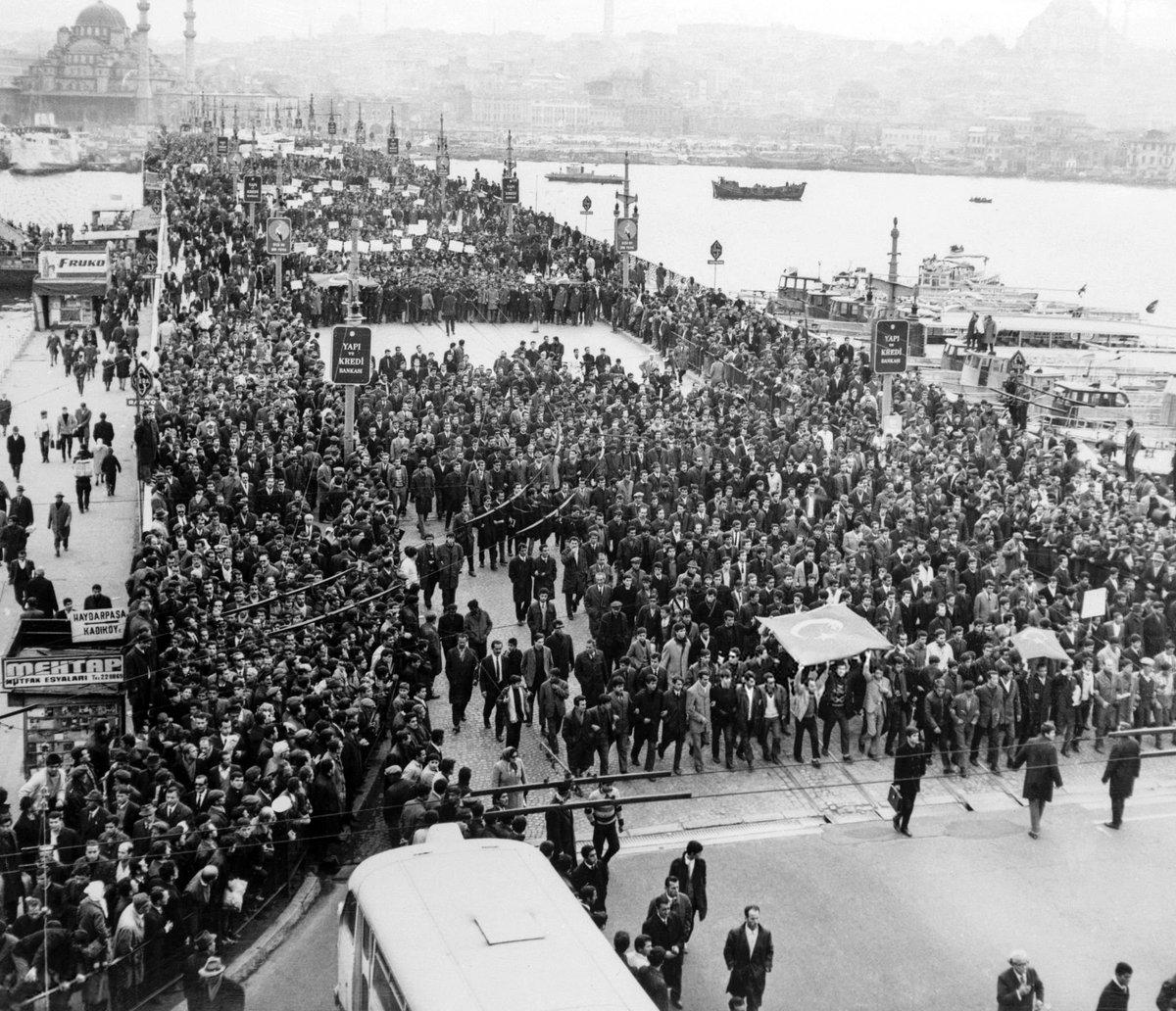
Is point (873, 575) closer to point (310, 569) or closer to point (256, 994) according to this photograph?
point (310, 569)

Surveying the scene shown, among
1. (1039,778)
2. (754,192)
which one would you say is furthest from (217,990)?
(754,192)

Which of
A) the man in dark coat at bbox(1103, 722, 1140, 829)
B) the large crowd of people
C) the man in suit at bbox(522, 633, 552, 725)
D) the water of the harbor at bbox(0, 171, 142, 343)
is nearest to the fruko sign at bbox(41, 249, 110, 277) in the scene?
the large crowd of people

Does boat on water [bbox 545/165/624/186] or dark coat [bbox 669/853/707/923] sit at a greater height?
boat on water [bbox 545/165/624/186]

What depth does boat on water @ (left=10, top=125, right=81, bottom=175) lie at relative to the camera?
12419 centimetres

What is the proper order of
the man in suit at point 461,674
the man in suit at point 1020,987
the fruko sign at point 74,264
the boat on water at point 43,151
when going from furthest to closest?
the boat on water at point 43,151, the fruko sign at point 74,264, the man in suit at point 461,674, the man in suit at point 1020,987

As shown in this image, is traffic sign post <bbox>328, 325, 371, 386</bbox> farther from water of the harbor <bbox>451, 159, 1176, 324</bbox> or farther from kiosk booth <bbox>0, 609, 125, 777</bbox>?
water of the harbor <bbox>451, 159, 1176, 324</bbox>

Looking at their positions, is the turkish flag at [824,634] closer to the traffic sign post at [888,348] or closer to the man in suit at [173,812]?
the man in suit at [173,812]

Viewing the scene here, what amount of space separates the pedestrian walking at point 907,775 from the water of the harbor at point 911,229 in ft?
228

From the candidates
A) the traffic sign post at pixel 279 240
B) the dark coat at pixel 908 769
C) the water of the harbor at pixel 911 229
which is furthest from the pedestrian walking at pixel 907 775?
the water of the harbor at pixel 911 229

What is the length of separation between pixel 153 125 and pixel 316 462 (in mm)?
135023

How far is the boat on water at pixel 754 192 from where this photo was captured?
139 metres

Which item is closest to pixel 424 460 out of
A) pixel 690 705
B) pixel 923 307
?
pixel 690 705

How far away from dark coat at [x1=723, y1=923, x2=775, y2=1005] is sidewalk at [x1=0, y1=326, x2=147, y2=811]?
284 inches

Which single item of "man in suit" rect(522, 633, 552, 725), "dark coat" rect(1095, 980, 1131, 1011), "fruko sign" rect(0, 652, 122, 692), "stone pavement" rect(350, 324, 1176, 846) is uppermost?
"fruko sign" rect(0, 652, 122, 692)
